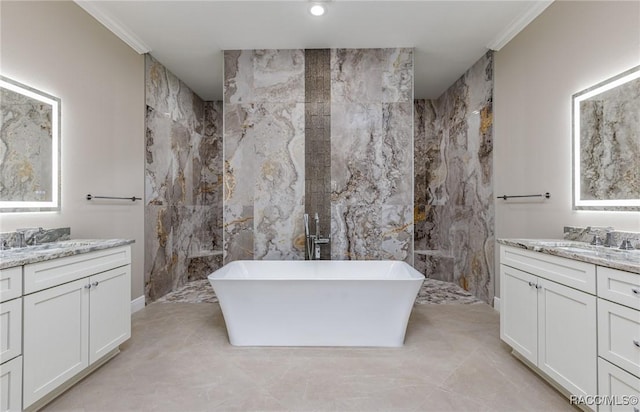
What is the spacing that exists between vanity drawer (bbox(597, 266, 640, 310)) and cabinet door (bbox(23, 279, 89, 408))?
9.31 ft

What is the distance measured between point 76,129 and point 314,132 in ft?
6.99

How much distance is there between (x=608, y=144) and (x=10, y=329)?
3574 millimetres

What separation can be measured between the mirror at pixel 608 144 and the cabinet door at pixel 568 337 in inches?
29.8

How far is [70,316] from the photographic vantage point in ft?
5.65

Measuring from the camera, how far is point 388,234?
3248 millimetres

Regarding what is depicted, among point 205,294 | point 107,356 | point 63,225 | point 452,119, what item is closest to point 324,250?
point 205,294

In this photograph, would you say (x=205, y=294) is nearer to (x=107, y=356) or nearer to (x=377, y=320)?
(x=107, y=356)

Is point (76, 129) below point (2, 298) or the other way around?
→ the other way around

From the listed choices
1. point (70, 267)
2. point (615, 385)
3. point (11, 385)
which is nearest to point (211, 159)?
point (70, 267)

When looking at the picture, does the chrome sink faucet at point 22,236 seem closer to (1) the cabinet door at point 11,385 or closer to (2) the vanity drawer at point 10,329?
(2) the vanity drawer at point 10,329

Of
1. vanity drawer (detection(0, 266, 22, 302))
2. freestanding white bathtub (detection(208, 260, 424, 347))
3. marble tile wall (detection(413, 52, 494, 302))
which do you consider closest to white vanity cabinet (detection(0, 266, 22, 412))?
vanity drawer (detection(0, 266, 22, 302))

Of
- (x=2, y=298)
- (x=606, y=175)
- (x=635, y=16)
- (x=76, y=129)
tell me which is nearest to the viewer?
(x=2, y=298)

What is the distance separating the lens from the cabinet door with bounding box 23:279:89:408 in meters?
1.49

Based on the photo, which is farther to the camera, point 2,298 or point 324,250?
point 324,250
